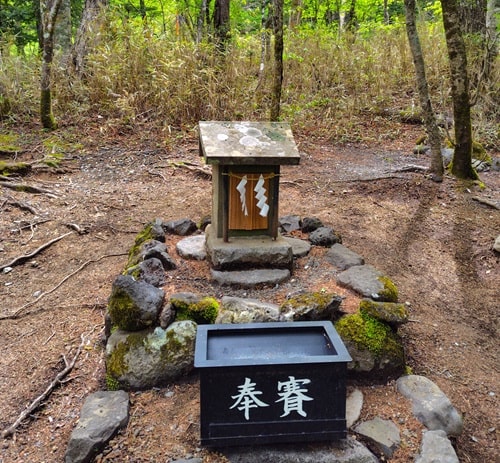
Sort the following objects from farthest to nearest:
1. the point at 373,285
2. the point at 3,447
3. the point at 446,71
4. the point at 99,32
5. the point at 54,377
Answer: the point at 446,71 < the point at 99,32 < the point at 373,285 < the point at 54,377 < the point at 3,447

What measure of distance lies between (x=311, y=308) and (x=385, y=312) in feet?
1.57

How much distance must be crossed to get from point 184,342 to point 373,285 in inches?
52.0

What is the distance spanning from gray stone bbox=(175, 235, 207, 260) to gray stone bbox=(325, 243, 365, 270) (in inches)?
39.2

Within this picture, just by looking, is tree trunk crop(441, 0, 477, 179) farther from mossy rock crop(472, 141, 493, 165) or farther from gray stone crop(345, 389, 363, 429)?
gray stone crop(345, 389, 363, 429)

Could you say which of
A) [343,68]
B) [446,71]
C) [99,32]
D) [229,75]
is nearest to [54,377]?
[229,75]

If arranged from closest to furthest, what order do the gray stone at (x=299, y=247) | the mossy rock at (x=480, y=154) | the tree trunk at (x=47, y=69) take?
the gray stone at (x=299, y=247)
the tree trunk at (x=47, y=69)
the mossy rock at (x=480, y=154)

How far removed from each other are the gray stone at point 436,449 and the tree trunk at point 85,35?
26.5 feet

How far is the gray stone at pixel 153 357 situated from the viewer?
2.57 meters

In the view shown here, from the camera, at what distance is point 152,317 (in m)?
2.70

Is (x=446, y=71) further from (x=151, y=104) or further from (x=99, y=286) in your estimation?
(x=99, y=286)

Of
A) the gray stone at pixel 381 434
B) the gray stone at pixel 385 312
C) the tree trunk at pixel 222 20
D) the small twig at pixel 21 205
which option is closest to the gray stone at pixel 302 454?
the gray stone at pixel 381 434

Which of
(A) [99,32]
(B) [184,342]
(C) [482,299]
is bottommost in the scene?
(C) [482,299]

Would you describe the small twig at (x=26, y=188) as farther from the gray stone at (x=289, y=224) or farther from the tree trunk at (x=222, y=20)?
the tree trunk at (x=222, y=20)

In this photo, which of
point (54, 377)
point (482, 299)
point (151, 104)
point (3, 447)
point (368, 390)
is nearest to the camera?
point (3, 447)
